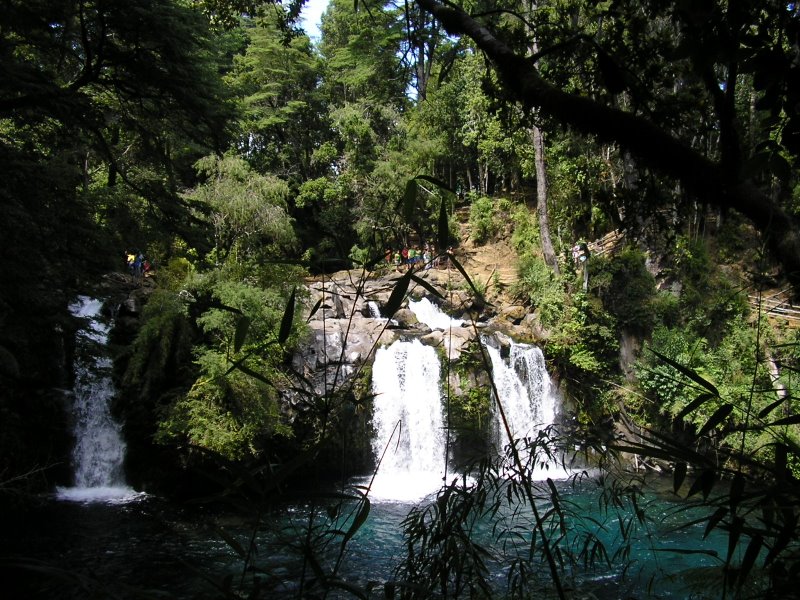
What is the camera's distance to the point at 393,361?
12.7m

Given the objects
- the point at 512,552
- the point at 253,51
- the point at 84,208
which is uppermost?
the point at 253,51

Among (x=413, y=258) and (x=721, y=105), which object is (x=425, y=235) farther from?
(x=721, y=105)

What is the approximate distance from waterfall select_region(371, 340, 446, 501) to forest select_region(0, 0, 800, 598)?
22.5 inches

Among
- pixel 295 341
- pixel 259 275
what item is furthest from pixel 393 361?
pixel 259 275

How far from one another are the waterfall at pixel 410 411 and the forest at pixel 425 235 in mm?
572

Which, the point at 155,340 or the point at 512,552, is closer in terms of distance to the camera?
the point at 512,552

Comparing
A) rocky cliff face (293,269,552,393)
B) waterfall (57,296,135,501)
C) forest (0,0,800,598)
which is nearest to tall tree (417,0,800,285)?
forest (0,0,800,598)

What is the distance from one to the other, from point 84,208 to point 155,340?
164 inches

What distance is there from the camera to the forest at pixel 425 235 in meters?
1.63

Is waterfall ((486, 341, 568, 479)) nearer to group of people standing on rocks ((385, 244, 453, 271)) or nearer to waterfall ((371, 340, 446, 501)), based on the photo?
waterfall ((371, 340, 446, 501))

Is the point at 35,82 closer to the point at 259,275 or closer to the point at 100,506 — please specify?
the point at 259,275

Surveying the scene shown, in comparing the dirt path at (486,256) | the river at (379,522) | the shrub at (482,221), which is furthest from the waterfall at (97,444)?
the shrub at (482,221)

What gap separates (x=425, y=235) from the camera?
21.7 meters

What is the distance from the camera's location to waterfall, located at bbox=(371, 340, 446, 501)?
1209cm
